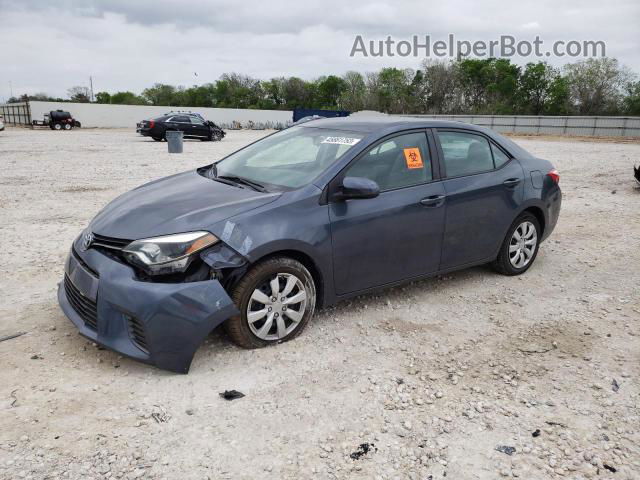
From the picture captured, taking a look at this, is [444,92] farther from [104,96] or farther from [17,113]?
[104,96]

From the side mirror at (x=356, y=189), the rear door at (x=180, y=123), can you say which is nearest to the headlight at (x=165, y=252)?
the side mirror at (x=356, y=189)

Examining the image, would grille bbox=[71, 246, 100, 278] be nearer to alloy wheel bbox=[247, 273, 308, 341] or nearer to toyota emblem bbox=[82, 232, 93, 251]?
toyota emblem bbox=[82, 232, 93, 251]

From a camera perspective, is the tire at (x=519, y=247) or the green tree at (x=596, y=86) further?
the green tree at (x=596, y=86)

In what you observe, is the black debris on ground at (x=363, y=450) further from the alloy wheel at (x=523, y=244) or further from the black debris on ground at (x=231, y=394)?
the alloy wheel at (x=523, y=244)

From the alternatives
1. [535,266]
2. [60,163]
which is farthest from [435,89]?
[535,266]

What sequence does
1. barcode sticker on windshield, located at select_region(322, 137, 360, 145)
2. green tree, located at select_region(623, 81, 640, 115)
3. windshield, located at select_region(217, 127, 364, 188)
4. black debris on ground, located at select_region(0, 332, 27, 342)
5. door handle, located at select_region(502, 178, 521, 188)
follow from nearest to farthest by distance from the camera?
black debris on ground, located at select_region(0, 332, 27, 342)
windshield, located at select_region(217, 127, 364, 188)
barcode sticker on windshield, located at select_region(322, 137, 360, 145)
door handle, located at select_region(502, 178, 521, 188)
green tree, located at select_region(623, 81, 640, 115)

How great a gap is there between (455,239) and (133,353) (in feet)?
9.21

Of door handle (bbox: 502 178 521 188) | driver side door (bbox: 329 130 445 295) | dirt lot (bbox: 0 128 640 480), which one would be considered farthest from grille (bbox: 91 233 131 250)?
door handle (bbox: 502 178 521 188)

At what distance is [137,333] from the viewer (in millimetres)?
3207

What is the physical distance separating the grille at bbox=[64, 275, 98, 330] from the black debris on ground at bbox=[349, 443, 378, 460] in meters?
1.82

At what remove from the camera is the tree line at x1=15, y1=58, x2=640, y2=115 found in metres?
58.3

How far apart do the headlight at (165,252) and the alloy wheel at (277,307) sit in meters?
0.51

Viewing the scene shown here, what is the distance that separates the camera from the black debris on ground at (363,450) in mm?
2670

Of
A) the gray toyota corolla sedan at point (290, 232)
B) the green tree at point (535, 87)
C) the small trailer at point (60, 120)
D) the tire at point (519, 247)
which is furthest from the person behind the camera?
the green tree at point (535, 87)
